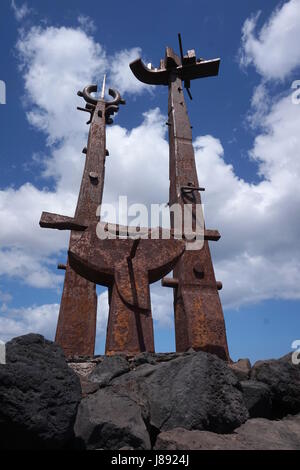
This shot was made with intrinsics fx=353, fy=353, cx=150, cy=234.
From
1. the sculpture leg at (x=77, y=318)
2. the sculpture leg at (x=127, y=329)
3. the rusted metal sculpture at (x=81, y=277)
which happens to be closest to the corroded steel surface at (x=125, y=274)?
the sculpture leg at (x=127, y=329)

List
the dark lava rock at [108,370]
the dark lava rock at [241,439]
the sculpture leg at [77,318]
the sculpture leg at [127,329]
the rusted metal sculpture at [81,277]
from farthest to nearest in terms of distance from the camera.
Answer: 1. the sculpture leg at [77,318]
2. the rusted metal sculpture at [81,277]
3. the sculpture leg at [127,329]
4. the dark lava rock at [108,370]
5. the dark lava rock at [241,439]

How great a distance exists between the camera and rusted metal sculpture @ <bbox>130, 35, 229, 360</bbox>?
5465mm

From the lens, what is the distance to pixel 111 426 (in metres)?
2.40

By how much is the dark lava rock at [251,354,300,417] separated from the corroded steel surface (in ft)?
4.83

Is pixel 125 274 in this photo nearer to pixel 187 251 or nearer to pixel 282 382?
pixel 187 251

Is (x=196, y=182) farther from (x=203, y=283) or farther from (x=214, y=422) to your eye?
(x=214, y=422)

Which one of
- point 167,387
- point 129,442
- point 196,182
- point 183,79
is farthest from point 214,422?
point 183,79

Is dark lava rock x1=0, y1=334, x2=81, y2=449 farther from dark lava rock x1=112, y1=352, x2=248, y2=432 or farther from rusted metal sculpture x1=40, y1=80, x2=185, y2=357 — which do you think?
rusted metal sculpture x1=40, y1=80, x2=185, y2=357

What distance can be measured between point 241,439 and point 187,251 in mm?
3895

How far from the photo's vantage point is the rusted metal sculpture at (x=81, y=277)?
5.36 meters

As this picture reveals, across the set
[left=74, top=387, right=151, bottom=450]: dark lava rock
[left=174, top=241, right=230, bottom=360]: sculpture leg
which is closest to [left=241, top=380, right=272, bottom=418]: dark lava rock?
[left=74, top=387, right=151, bottom=450]: dark lava rock

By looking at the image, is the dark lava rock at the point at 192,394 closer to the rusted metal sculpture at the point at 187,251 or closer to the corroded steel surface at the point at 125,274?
the corroded steel surface at the point at 125,274

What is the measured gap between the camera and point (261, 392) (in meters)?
3.21

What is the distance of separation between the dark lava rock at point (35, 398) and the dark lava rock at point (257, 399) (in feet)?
5.08
